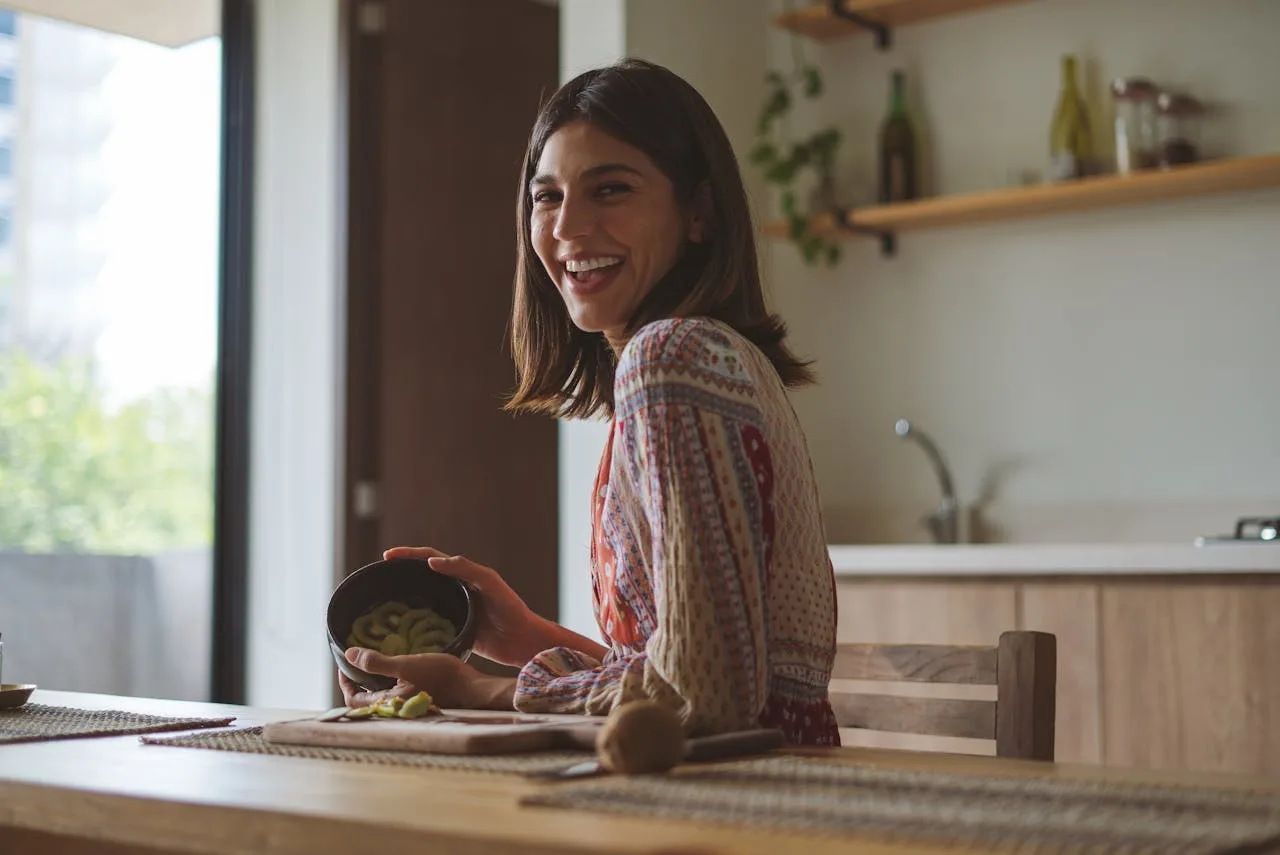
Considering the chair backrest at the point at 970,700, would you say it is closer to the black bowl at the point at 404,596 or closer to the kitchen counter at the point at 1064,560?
the black bowl at the point at 404,596

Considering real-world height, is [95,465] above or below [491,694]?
above

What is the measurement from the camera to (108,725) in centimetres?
123

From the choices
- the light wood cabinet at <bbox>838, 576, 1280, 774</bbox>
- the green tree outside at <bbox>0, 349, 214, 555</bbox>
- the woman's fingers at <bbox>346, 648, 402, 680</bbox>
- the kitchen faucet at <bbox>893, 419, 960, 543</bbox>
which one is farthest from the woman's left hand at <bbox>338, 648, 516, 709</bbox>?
the green tree outside at <bbox>0, 349, 214, 555</bbox>

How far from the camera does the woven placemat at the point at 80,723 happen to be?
1.16 metres

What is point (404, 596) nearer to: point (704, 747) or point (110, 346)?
point (704, 747)

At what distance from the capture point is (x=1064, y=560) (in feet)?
8.85

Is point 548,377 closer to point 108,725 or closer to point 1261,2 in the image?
point 108,725

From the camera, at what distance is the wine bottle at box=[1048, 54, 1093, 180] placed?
3.29 metres

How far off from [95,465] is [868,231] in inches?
78.6

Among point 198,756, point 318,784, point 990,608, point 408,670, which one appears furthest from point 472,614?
point 990,608

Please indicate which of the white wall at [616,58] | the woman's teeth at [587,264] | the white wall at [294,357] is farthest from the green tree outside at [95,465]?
the woman's teeth at [587,264]

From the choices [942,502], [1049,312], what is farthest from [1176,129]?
[942,502]

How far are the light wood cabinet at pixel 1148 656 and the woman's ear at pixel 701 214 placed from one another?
1.53 meters

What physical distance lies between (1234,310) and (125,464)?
2.67 m
